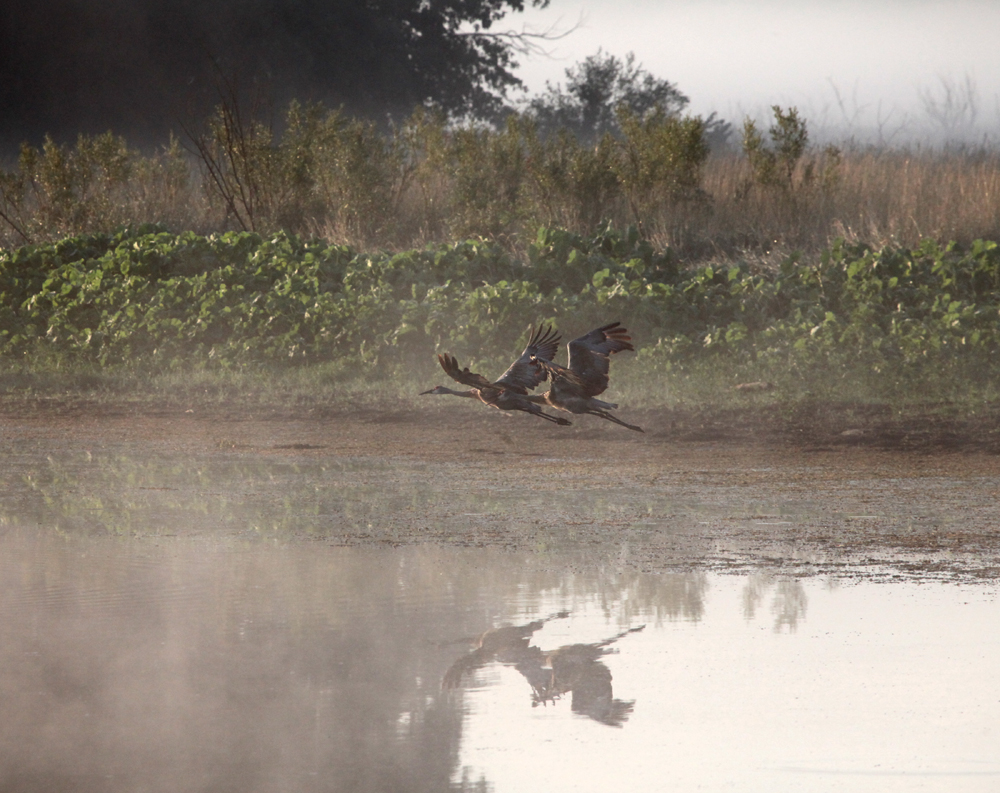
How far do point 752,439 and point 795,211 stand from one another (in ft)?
27.9

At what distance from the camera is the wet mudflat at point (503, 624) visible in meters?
5.04

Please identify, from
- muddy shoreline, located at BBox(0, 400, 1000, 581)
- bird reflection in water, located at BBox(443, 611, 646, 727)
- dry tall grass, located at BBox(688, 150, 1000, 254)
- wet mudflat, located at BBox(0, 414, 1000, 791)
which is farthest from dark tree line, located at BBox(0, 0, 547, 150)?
bird reflection in water, located at BBox(443, 611, 646, 727)

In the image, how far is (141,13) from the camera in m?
39.0

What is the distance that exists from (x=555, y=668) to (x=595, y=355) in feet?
10.3

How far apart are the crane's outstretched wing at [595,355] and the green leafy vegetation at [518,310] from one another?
16.6 ft

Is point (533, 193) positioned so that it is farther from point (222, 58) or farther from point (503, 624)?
point (222, 58)

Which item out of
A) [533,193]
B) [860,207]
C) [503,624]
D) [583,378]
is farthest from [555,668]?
[533,193]

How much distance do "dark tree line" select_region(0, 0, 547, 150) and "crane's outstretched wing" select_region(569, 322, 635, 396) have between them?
3009 centimetres

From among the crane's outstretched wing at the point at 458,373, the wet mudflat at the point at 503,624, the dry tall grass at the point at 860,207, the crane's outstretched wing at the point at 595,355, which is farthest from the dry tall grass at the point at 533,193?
the crane's outstretched wing at the point at 458,373

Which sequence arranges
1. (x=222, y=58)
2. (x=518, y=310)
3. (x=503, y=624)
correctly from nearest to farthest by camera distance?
(x=503, y=624) < (x=518, y=310) < (x=222, y=58)

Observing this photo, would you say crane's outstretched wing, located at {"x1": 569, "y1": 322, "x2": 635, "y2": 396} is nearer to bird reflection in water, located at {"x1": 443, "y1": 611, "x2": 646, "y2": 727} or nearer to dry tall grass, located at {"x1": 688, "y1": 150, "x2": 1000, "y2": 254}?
bird reflection in water, located at {"x1": 443, "y1": 611, "x2": 646, "y2": 727}

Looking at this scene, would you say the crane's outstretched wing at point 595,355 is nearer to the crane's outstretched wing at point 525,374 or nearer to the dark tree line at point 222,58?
the crane's outstretched wing at point 525,374

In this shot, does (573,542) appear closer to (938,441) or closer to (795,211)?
(938,441)

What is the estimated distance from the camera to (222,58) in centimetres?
3847
